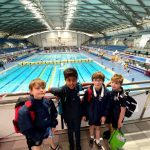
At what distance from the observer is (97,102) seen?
2.75 metres

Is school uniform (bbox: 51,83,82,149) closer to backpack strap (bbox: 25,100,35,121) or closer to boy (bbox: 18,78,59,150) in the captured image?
boy (bbox: 18,78,59,150)

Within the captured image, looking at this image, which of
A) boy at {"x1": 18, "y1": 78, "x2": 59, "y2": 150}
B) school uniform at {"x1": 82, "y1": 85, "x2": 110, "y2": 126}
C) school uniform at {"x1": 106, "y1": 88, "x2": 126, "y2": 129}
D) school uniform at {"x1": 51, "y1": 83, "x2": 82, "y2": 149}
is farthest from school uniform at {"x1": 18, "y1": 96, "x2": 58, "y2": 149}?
school uniform at {"x1": 106, "y1": 88, "x2": 126, "y2": 129}

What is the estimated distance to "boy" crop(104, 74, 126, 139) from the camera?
108 inches

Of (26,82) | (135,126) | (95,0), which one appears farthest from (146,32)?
(135,126)

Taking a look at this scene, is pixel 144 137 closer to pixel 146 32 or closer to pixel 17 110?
pixel 17 110

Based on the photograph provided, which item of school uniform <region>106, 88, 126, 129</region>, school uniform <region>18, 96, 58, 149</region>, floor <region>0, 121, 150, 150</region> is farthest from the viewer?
floor <region>0, 121, 150, 150</region>

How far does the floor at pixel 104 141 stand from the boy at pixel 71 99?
0.36m

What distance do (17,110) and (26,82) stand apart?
12770 mm

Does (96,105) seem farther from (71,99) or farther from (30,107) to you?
(30,107)

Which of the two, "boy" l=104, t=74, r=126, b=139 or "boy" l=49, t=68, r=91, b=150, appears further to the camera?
"boy" l=104, t=74, r=126, b=139

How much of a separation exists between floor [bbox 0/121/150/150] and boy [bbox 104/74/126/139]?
1.54 ft

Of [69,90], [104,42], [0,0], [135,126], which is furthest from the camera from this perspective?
[104,42]

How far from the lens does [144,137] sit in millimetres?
3172

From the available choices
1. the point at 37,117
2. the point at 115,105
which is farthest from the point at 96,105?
the point at 37,117
